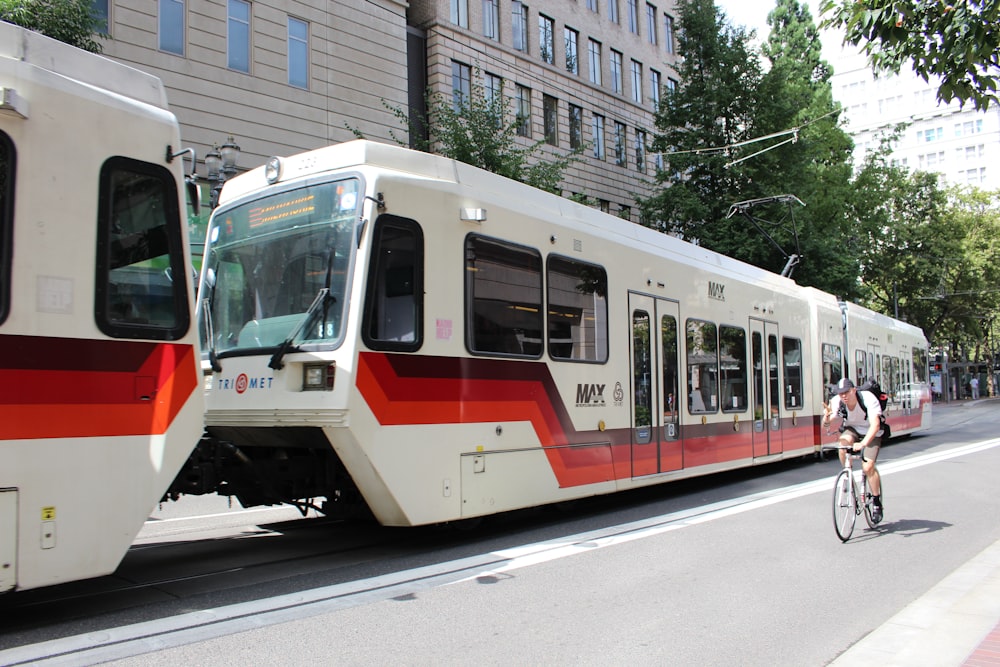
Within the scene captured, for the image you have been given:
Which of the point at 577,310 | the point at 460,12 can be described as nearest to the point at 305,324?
the point at 577,310

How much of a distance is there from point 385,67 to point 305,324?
18.9 m

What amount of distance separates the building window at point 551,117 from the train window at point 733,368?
20029mm

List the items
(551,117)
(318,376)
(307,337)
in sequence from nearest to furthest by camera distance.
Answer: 1. (318,376)
2. (307,337)
3. (551,117)

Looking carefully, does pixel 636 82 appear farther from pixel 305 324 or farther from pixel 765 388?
pixel 305 324

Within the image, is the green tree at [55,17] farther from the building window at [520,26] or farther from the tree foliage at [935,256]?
the tree foliage at [935,256]

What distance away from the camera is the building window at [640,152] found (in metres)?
35.7

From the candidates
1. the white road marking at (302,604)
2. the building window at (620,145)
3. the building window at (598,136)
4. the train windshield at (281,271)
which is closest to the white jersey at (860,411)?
the white road marking at (302,604)

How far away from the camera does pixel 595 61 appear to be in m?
34.1

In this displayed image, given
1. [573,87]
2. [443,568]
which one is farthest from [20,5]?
[573,87]

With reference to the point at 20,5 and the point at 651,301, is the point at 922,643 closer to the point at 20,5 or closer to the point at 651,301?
the point at 651,301

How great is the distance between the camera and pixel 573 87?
3219 centimetres

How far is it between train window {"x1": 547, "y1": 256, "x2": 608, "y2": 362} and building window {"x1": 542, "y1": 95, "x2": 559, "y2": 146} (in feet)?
75.5

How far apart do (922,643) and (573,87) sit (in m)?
30.2

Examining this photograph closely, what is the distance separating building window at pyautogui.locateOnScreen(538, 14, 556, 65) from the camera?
31.1m
